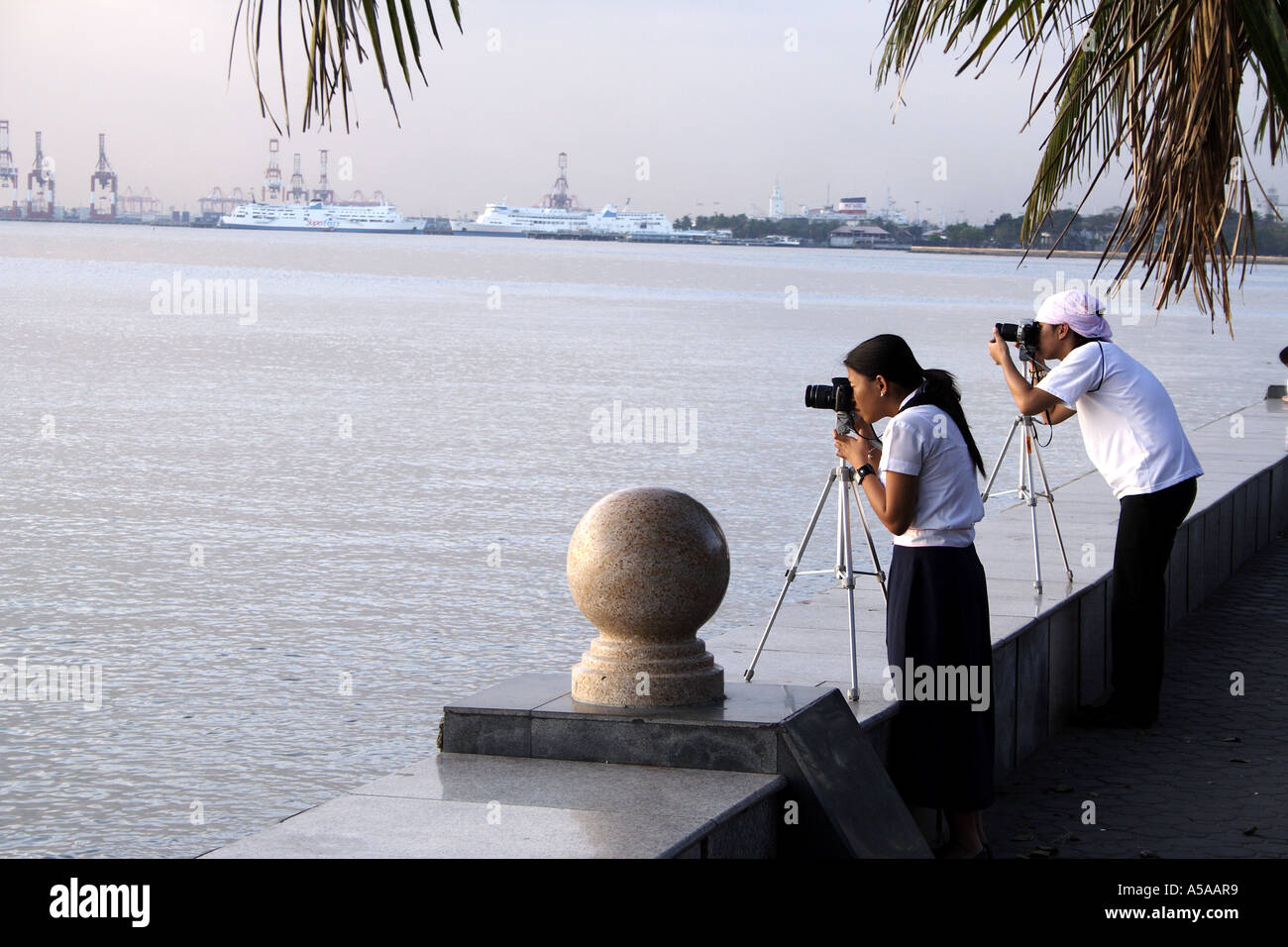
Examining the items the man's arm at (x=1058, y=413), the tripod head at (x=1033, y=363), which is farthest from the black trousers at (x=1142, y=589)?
the tripod head at (x=1033, y=363)

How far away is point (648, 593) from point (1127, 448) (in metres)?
2.76

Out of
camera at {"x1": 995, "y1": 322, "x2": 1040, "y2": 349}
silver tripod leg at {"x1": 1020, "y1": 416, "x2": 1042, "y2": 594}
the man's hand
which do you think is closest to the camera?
the man's hand

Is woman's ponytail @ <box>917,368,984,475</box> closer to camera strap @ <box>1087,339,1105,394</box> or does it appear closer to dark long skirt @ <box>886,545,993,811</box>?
dark long skirt @ <box>886,545,993,811</box>

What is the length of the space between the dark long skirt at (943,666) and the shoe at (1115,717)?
205cm

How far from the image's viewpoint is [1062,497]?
11.1 meters

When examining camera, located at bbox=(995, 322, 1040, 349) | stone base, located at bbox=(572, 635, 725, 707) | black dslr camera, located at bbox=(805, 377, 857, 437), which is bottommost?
stone base, located at bbox=(572, 635, 725, 707)

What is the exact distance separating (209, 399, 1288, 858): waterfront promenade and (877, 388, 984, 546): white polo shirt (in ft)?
2.08

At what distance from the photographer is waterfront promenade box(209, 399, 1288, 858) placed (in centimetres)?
444

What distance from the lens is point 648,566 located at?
5.16m

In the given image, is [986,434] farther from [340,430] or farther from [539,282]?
[539,282]

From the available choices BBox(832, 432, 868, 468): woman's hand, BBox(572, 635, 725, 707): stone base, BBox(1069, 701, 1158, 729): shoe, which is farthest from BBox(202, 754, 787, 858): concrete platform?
BBox(1069, 701, 1158, 729): shoe

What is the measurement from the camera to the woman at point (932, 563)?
5141 millimetres

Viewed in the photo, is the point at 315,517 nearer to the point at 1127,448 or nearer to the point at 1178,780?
the point at 1127,448

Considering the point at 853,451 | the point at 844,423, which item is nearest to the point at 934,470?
the point at 853,451
